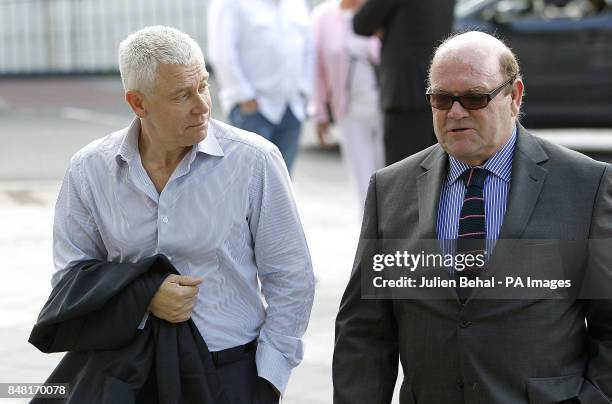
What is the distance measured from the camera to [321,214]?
34.1 ft

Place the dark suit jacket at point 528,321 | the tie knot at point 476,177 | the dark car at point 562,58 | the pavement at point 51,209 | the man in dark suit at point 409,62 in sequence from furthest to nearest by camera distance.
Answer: the dark car at point 562,58, the man in dark suit at point 409,62, the pavement at point 51,209, the tie knot at point 476,177, the dark suit jacket at point 528,321

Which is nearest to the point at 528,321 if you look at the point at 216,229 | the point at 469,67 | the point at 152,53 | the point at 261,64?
the point at 469,67

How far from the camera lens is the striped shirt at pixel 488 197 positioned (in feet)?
11.6

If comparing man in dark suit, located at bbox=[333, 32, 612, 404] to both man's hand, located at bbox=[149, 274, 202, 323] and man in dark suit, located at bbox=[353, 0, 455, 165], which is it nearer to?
man's hand, located at bbox=[149, 274, 202, 323]

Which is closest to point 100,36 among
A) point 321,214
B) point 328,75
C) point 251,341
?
point 321,214

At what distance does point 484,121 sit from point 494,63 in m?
0.16

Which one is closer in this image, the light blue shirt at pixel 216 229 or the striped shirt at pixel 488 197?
the striped shirt at pixel 488 197

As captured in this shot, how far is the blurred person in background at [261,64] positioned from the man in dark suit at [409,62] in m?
0.85

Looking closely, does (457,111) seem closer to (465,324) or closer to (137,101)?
(465,324)

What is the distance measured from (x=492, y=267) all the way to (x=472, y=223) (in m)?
0.14

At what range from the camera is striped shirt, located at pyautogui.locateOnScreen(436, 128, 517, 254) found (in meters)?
3.54

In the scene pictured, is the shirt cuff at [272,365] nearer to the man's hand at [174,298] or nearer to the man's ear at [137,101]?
the man's hand at [174,298]

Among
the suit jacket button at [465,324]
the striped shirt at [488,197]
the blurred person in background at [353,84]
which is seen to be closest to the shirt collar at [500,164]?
the striped shirt at [488,197]

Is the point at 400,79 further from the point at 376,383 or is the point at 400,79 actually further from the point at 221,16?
the point at 376,383
